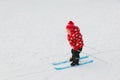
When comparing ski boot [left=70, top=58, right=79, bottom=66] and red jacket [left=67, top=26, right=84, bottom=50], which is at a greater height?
red jacket [left=67, top=26, right=84, bottom=50]

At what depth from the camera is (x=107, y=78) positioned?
5.57m

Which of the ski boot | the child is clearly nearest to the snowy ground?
the ski boot

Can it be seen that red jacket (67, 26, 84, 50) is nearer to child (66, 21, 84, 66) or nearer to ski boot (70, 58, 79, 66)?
child (66, 21, 84, 66)

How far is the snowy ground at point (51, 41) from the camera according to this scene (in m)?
6.05

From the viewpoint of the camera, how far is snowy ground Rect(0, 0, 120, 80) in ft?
19.9

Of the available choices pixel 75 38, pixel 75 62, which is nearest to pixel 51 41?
pixel 75 62

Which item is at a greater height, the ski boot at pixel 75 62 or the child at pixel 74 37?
the child at pixel 74 37

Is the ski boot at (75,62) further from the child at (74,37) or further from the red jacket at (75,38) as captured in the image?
the red jacket at (75,38)

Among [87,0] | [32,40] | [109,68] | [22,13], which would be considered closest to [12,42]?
[32,40]

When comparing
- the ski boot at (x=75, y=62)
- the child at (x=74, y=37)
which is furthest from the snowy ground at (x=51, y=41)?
the child at (x=74, y=37)

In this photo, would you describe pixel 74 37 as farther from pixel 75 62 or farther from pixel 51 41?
pixel 51 41

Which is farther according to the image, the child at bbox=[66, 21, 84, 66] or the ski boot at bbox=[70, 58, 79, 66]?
the ski boot at bbox=[70, 58, 79, 66]

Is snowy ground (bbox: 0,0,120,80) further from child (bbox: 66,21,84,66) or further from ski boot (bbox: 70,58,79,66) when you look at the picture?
child (bbox: 66,21,84,66)

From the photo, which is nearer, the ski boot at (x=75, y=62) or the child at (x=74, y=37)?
the child at (x=74, y=37)
